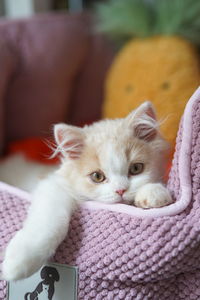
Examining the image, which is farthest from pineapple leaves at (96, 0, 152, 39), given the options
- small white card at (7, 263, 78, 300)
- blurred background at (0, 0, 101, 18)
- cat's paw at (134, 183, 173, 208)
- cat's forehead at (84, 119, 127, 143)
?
small white card at (7, 263, 78, 300)

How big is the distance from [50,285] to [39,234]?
0.44 ft

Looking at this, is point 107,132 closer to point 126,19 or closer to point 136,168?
point 136,168

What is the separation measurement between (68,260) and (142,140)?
1.26 ft

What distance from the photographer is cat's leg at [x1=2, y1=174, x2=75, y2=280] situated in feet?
2.70

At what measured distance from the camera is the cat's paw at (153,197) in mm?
916

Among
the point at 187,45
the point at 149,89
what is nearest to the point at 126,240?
the point at 149,89

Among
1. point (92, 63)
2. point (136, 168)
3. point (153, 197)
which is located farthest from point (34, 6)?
point (153, 197)

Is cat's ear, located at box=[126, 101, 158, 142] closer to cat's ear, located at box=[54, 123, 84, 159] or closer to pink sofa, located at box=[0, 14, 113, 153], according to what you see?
cat's ear, located at box=[54, 123, 84, 159]

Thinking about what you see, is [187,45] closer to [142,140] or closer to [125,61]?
[125,61]

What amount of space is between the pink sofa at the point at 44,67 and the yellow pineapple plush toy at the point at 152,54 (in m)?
0.12

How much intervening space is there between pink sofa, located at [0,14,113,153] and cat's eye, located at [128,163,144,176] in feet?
2.87

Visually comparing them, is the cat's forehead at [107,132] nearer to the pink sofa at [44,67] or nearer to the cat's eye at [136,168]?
the cat's eye at [136,168]

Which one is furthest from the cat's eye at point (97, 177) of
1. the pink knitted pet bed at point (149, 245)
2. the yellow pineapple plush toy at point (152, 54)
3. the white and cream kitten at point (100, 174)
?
the yellow pineapple plush toy at point (152, 54)

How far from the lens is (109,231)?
918mm
